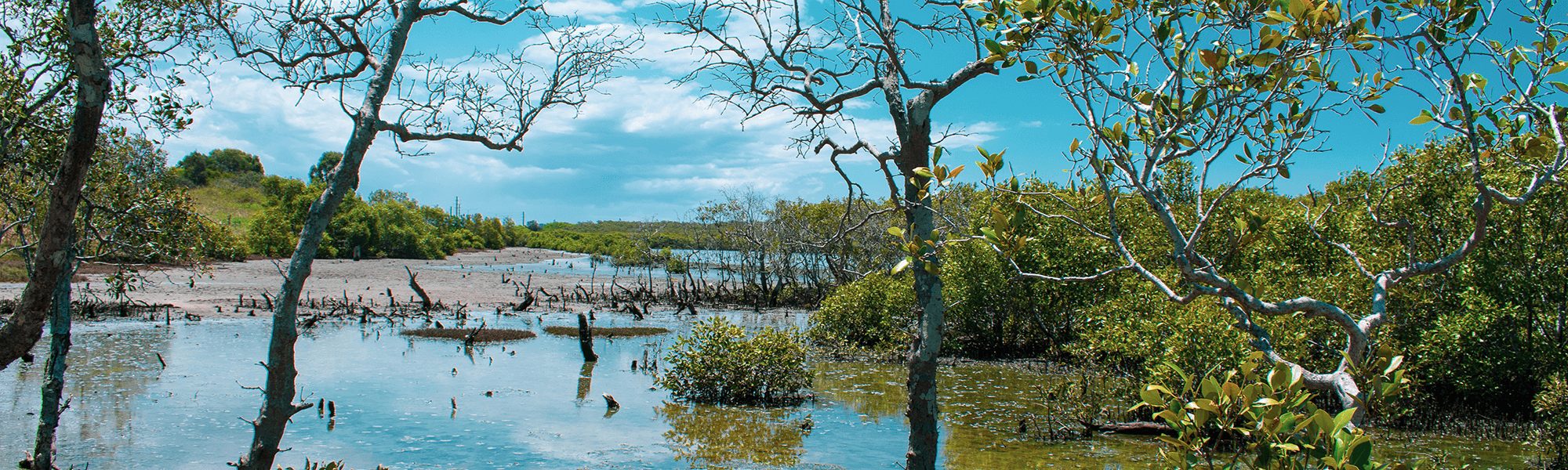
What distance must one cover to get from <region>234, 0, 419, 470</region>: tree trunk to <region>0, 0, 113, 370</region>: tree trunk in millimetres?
1255

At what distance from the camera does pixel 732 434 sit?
12.5m

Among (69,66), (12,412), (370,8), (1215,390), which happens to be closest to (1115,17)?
(1215,390)

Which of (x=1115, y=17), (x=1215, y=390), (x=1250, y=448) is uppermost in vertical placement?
(x=1115, y=17)

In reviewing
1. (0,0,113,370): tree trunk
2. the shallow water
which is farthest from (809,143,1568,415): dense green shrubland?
(0,0,113,370): tree trunk

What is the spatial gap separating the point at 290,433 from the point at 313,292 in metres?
25.8

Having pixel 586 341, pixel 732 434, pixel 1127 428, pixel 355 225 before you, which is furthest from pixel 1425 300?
pixel 355 225

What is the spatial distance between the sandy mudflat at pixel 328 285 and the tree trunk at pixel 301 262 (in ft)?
58.9

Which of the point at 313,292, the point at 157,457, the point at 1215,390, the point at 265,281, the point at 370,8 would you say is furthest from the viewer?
the point at 265,281

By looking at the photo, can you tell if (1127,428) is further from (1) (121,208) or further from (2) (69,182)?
(1) (121,208)

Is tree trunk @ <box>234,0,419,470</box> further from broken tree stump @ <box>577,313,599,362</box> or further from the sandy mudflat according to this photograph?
the sandy mudflat

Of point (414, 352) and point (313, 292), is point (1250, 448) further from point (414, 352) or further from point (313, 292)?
point (313, 292)

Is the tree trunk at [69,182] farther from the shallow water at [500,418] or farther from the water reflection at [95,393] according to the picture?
the water reflection at [95,393]

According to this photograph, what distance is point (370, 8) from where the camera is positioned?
5.83 m

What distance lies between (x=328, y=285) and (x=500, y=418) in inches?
1181
